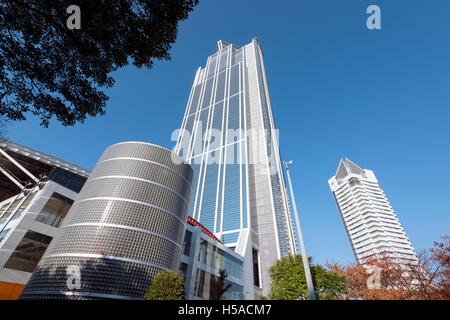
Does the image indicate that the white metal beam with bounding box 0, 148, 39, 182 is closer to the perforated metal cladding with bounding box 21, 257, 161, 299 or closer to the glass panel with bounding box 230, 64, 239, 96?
the perforated metal cladding with bounding box 21, 257, 161, 299

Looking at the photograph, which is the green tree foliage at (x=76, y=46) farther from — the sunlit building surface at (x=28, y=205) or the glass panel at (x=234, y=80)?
the glass panel at (x=234, y=80)

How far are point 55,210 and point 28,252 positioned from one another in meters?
6.35

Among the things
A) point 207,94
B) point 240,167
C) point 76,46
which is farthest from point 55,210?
point 207,94

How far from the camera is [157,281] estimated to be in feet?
65.3

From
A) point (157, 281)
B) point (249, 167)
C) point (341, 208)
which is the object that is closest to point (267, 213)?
point (249, 167)

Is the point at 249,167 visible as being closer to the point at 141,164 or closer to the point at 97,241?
the point at 141,164

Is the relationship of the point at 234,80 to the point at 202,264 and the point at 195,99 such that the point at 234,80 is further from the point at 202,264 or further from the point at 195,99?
the point at 202,264

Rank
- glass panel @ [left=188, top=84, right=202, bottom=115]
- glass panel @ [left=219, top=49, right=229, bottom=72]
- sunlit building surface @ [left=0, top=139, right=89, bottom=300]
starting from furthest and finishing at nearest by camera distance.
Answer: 1. glass panel @ [left=219, top=49, right=229, bottom=72]
2. glass panel @ [left=188, top=84, right=202, bottom=115]
3. sunlit building surface @ [left=0, top=139, right=89, bottom=300]

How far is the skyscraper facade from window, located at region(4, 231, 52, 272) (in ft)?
450

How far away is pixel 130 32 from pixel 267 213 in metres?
80.0

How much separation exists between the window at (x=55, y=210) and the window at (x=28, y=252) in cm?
214

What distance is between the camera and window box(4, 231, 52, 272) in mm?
26091

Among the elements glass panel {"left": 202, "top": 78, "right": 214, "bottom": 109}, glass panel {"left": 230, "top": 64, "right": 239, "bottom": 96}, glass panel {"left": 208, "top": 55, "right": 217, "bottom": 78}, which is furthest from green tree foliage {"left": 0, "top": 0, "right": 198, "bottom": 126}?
glass panel {"left": 208, "top": 55, "right": 217, "bottom": 78}

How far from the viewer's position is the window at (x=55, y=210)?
30678 mm
